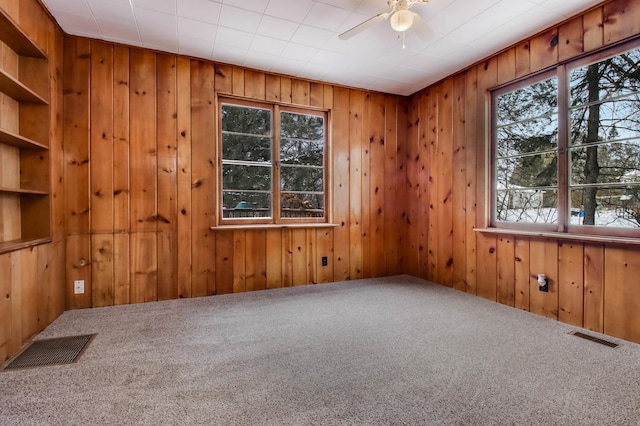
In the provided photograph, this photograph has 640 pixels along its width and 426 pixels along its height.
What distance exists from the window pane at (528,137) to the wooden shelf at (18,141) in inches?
163

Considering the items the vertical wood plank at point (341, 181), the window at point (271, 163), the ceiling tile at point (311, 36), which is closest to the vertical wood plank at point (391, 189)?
the vertical wood plank at point (341, 181)

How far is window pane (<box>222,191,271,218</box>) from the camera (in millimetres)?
3580

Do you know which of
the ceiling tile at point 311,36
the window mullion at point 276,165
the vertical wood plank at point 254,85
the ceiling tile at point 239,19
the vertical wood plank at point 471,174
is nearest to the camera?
the ceiling tile at point 239,19

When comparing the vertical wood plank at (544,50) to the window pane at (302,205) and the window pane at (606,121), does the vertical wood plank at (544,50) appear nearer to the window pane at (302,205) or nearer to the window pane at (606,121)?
the window pane at (606,121)

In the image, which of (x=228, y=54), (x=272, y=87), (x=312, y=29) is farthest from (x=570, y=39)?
(x=228, y=54)

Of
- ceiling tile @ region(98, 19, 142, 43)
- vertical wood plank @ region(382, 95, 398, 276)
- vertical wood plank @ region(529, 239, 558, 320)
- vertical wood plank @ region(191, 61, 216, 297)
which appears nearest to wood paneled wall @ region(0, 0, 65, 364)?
ceiling tile @ region(98, 19, 142, 43)

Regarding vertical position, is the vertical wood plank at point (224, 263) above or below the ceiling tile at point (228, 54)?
below

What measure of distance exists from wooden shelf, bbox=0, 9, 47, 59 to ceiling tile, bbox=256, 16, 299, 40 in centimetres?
168

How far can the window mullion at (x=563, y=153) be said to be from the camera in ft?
8.87

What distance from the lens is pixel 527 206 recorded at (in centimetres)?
305

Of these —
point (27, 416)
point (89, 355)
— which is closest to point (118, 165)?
point (89, 355)

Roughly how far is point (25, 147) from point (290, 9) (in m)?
2.38

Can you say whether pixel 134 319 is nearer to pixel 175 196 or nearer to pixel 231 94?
pixel 175 196

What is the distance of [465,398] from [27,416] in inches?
82.5
